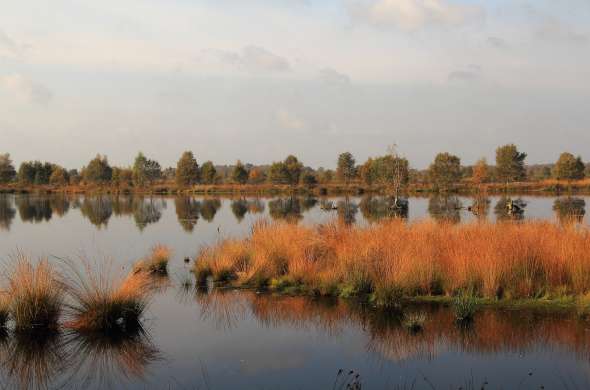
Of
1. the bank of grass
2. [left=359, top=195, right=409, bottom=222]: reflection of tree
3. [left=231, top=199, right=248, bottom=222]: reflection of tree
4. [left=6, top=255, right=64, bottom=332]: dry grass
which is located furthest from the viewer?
[left=231, top=199, right=248, bottom=222]: reflection of tree

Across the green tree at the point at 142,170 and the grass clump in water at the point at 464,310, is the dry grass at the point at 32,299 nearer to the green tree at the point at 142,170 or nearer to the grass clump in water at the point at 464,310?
the grass clump in water at the point at 464,310

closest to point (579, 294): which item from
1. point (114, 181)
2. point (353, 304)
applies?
point (353, 304)

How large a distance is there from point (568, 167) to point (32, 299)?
83205 millimetres

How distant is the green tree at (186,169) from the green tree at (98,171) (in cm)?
1737

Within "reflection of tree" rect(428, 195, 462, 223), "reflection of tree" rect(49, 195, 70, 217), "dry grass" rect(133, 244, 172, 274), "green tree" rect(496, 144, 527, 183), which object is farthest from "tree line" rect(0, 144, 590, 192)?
"dry grass" rect(133, 244, 172, 274)

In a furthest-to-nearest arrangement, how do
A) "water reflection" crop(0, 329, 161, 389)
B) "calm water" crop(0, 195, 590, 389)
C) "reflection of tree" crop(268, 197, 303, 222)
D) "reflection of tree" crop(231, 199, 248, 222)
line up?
"reflection of tree" crop(231, 199, 248, 222) < "reflection of tree" crop(268, 197, 303, 222) < "water reflection" crop(0, 329, 161, 389) < "calm water" crop(0, 195, 590, 389)

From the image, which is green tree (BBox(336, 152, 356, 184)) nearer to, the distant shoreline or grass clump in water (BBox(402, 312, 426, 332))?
the distant shoreline

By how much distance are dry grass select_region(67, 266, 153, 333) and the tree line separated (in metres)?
50.5

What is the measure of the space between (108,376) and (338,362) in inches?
130

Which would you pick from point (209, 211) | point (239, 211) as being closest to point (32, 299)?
point (239, 211)

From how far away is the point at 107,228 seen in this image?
3022 centimetres

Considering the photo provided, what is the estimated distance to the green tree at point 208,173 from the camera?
96875 millimetres

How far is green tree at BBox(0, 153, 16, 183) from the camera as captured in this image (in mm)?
103331

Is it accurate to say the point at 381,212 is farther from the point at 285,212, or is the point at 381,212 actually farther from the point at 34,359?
the point at 34,359
